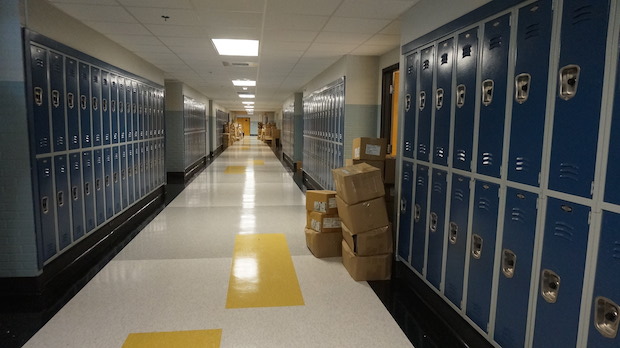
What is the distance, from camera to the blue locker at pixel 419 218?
11.0 feet

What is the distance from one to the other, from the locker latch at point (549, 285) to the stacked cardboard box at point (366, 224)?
1.74 meters

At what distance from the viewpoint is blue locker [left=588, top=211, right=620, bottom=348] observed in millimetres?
1567

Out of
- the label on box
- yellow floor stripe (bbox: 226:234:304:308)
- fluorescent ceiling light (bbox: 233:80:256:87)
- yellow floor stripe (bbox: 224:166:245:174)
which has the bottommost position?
yellow floor stripe (bbox: 226:234:304:308)

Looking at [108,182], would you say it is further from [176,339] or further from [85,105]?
[176,339]

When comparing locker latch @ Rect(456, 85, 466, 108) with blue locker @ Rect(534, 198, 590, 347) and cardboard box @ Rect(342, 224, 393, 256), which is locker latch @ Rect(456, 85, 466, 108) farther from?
cardboard box @ Rect(342, 224, 393, 256)

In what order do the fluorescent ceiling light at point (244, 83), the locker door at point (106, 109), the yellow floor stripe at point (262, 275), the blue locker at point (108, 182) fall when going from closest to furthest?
the yellow floor stripe at point (262, 275) < the locker door at point (106, 109) < the blue locker at point (108, 182) < the fluorescent ceiling light at point (244, 83)

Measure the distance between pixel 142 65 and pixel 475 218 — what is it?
594 cm

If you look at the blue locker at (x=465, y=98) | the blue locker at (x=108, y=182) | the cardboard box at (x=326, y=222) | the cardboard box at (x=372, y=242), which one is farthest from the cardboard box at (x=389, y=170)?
the blue locker at (x=108, y=182)

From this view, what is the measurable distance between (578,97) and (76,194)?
14.3ft

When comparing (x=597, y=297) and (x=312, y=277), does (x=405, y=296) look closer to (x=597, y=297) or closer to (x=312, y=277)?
(x=312, y=277)

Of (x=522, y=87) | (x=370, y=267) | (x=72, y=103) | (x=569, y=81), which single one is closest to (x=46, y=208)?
(x=72, y=103)

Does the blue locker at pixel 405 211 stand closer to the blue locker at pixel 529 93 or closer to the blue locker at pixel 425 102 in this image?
the blue locker at pixel 425 102

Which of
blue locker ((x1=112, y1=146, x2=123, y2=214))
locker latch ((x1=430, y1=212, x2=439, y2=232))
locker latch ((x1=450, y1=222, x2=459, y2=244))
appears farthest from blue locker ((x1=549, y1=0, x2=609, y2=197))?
blue locker ((x1=112, y1=146, x2=123, y2=214))

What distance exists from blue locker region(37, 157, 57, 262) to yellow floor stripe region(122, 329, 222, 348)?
1487 mm
